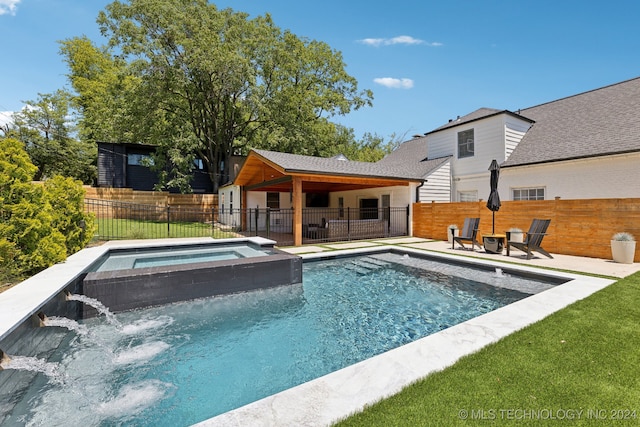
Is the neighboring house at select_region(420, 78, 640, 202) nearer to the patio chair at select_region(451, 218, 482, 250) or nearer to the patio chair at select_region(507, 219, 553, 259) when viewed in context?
the patio chair at select_region(507, 219, 553, 259)

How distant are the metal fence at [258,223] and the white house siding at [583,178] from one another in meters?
5.03

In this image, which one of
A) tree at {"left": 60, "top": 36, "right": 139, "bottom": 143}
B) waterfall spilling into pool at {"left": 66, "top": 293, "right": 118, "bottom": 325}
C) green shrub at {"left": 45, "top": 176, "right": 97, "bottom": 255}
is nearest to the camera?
waterfall spilling into pool at {"left": 66, "top": 293, "right": 118, "bottom": 325}

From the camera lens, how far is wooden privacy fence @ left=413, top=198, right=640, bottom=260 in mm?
7890

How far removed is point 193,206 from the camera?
22266 mm

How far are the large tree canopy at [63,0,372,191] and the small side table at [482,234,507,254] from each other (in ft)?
52.9

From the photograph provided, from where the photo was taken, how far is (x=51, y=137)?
2617 centimetres

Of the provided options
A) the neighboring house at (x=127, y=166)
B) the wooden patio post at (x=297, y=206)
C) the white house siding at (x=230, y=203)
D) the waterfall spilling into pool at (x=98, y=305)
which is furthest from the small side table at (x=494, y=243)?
the neighboring house at (x=127, y=166)

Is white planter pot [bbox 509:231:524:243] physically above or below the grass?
above

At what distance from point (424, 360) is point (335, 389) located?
3.26 ft

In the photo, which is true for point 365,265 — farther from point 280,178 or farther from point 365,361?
point 365,361

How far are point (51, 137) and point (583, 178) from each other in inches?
1486

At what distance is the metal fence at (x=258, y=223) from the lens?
13008 mm

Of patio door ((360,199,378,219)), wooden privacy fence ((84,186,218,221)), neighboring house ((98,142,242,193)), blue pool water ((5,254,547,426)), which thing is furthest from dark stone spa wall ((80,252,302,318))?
neighboring house ((98,142,242,193))

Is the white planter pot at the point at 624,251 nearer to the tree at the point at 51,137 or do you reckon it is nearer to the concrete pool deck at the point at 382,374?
the concrete pool deck at the point at 382,374
